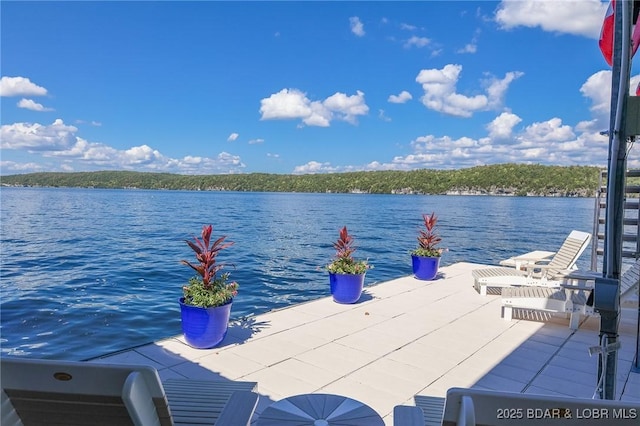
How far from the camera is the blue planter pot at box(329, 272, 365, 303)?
496cm

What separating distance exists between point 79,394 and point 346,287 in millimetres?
3882

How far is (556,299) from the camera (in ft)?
14.2

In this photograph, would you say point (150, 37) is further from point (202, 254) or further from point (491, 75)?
point (491, 75)

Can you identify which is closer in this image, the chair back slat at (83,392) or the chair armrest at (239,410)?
the chair back slat at (83,392)

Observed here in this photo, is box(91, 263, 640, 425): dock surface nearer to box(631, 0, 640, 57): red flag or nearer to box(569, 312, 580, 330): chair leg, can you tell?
box(569, 312, 580, 330): chair leg

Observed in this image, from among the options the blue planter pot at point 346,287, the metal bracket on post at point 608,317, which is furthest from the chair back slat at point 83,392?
the blue planter pot at point 346,287

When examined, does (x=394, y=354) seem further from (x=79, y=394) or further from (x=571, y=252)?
(x=571, y=252)

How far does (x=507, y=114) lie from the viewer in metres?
54.4

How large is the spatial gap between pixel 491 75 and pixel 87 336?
140 feet

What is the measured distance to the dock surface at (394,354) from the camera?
117 inches

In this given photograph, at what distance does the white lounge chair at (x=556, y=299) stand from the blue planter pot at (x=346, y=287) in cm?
162

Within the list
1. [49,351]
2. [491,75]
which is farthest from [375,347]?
[491,75]

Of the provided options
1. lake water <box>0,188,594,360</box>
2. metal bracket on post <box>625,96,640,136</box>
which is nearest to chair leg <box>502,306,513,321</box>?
lake water <box>0,188,594,360</box>

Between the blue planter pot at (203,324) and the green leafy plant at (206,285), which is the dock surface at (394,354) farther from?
the green leafy plant at (206,285)
